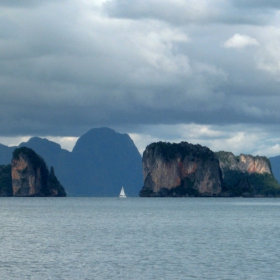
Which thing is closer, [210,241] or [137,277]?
[137,277]

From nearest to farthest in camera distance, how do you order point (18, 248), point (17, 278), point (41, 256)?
point (17, 278) → point (41, 256) → point (18, 248)

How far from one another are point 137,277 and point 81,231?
4818 centimetres

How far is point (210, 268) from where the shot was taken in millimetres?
61375

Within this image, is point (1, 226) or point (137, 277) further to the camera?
point (1, 226)

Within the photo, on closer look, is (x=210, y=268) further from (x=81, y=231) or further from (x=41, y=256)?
(x=81, y=231)

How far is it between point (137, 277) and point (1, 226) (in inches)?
2460

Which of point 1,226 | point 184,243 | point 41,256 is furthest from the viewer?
point 1,226

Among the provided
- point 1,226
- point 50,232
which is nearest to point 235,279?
point 50,232

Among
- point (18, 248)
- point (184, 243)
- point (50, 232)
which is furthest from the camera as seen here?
point (50, 232)

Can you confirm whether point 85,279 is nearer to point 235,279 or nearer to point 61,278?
point 61,278

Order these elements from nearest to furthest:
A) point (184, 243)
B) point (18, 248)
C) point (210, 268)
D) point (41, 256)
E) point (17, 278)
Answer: point (17, 278) < point (210, 268) < point (41, 256) < point (18, 248) < point (184, 243)

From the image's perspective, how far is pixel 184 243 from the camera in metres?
83.5

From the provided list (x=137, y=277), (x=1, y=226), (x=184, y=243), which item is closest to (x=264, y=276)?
(x=137, y=277)

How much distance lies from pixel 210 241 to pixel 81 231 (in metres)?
24.7
